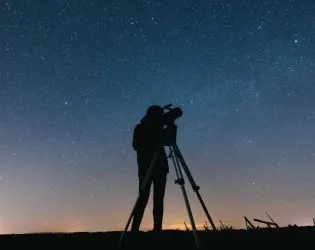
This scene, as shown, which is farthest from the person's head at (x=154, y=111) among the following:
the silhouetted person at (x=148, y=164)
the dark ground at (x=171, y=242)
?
the dark ground at (x=171, y=242)

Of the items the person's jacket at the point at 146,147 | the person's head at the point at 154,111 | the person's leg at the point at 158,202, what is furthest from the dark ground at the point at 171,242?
the person's head at the point at 154,111

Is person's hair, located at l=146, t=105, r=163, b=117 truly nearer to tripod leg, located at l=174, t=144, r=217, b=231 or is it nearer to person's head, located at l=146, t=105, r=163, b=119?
person's head, located at l=146, t=105, r=163, b=119

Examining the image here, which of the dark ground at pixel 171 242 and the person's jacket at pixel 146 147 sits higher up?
the person's jacket at pixel 146 147

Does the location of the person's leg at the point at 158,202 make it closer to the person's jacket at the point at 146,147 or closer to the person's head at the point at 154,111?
the person's jacket at the point at 146,147

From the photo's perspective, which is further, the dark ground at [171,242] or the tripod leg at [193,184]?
the tripod leg at [193,184]

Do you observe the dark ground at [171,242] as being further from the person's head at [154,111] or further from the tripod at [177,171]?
the person's head at [154,111]

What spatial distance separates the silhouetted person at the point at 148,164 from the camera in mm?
6492

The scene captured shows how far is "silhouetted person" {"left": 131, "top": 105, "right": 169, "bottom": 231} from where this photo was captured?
21.3ft

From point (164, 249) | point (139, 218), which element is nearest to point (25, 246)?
point (139, 218)

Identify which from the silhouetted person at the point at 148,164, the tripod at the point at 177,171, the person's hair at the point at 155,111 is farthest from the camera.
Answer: the person's hair at the point at 155,111

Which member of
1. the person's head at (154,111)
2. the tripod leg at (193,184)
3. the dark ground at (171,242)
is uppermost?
the person's head at (154,111)

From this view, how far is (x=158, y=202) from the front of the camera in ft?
21.8

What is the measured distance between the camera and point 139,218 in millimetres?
6422

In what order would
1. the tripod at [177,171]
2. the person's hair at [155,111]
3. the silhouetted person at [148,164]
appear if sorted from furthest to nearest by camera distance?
1. the person's hair at [155,111]
2. the silhouetted person at [148,164]
3. the tripod at [177,171]
